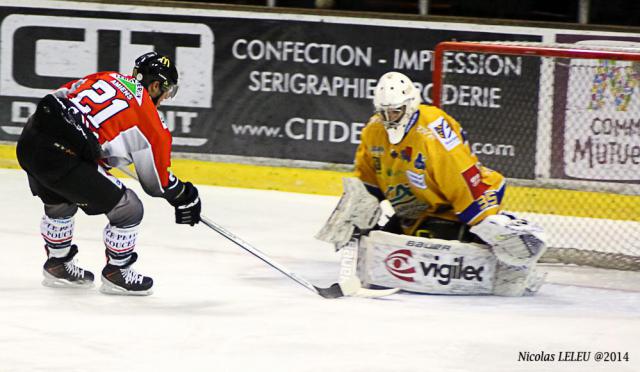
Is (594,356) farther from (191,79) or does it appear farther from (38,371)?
(191,79)

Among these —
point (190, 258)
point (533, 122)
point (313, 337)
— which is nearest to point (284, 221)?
point (190, 258)

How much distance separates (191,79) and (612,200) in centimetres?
244

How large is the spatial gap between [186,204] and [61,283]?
60cm

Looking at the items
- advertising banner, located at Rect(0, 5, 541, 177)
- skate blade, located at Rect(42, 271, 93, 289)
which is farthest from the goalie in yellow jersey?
advertising banner, located at Rect(0, 5, 541, 177)

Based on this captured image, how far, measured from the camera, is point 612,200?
19.1 ft

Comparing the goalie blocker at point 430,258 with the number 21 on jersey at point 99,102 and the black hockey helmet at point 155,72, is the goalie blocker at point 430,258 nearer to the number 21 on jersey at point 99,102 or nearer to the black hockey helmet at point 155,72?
the black hockey helmet at point 155,72

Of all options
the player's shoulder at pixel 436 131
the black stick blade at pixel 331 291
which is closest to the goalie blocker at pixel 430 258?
the black stick blade at pixel 331 291

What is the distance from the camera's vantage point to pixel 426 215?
461cm

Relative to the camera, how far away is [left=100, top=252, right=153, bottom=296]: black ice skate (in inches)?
174

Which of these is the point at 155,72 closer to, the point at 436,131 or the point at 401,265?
the point at 436,131

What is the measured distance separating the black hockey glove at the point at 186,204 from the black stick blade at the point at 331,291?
0.55 meters

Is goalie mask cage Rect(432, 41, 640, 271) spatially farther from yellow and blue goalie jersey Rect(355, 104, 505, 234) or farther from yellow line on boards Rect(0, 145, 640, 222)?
yellow and blue goalie jersey Rect(355, 104, 505, 234)

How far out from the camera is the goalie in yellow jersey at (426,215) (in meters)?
4.36

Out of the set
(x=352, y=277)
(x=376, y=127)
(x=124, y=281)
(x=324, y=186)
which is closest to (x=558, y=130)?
(x=324, y=186)
